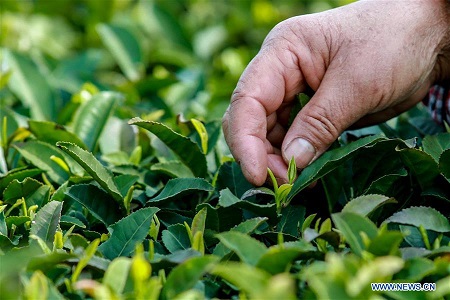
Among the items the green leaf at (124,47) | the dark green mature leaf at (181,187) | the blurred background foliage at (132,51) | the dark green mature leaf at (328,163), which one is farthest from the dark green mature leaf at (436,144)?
the green leaf at (124,47)

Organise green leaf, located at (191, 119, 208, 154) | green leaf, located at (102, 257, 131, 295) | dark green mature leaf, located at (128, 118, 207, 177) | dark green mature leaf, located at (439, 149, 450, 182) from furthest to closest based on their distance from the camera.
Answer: green leaf, located at (191, 119, 208, 154), dark green mature leaf, located at (128, 118, 207, 177), dark green mature leaf, located at (439, 149, 450, 182), green leaf, located at (102, 257, 131, 295)

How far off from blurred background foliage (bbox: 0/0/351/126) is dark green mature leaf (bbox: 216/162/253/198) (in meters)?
0.45

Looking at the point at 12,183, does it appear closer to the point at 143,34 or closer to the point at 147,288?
the point at 147,288

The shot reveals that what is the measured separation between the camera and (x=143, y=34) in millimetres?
3209

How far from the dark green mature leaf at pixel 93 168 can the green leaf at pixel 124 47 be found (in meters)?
1.25

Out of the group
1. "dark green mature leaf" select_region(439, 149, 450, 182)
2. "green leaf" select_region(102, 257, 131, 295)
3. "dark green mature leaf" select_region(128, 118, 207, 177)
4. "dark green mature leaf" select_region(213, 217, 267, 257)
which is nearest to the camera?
"green leaf" select_region(102, 257, 131, 295)

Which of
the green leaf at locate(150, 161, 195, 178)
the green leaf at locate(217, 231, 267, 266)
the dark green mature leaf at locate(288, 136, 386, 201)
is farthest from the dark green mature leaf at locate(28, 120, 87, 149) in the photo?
the green leaf at locate(217, 231, 267, 266)

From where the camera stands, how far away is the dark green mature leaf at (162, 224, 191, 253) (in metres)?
1.31

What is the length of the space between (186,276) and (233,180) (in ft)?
1.74

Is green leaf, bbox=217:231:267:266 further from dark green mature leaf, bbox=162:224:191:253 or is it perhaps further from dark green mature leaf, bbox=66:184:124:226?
dark green mature leaf, bbox=66:184:124:226

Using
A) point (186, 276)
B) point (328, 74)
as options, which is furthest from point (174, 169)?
point (186, 276)

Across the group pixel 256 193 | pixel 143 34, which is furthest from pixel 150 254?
pixel 143 34

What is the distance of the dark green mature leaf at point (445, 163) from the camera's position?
1.42 m

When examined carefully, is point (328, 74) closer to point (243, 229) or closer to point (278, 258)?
point (243, 229)
